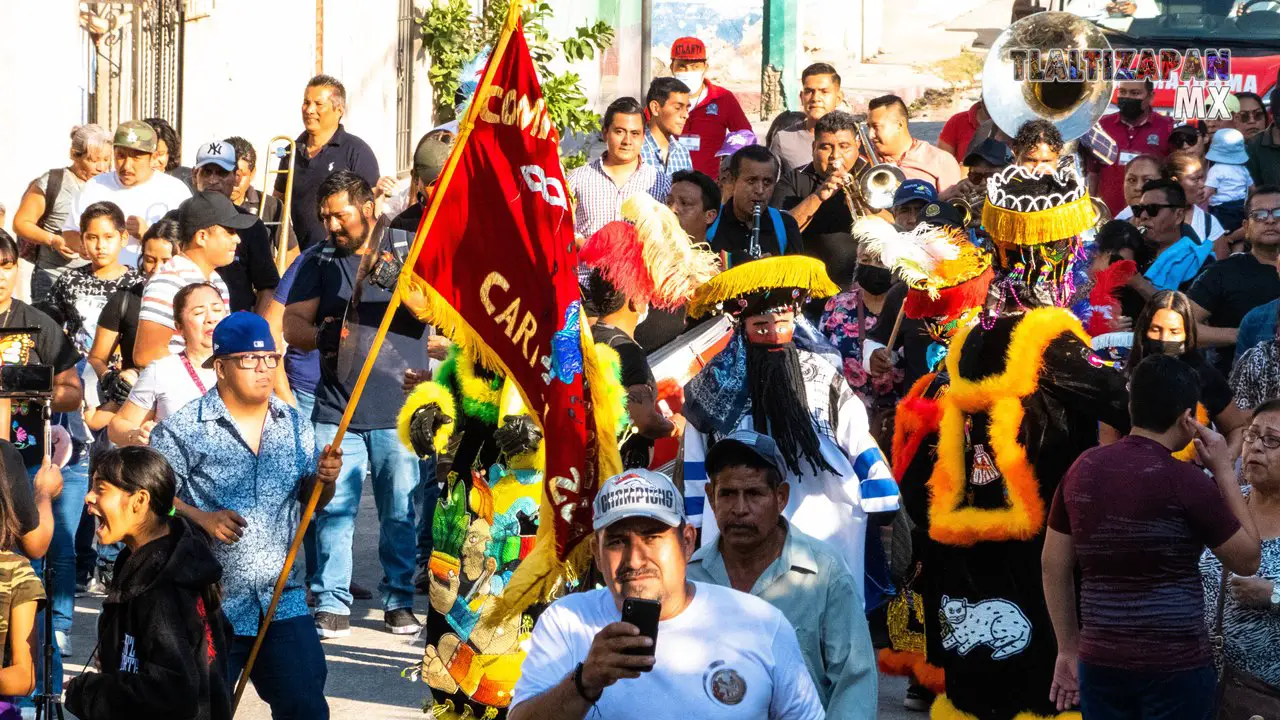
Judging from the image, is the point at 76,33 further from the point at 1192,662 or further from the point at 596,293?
the point at 1192,662

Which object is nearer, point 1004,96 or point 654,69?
point 1004,96

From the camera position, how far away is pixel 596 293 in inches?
296

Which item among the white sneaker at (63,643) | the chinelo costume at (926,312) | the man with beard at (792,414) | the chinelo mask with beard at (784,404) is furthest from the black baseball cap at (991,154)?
the white sneaker at (63,643)

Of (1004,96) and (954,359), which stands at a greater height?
(1004,96)

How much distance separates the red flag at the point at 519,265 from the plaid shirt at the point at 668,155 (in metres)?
5.67

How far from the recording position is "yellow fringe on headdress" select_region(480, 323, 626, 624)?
6086mm

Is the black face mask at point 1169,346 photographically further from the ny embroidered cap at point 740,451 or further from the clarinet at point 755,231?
the ny embroidered cap at point 740,451

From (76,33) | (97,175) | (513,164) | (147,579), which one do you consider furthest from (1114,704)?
(76,33)

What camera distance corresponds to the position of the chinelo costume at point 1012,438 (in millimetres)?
6668

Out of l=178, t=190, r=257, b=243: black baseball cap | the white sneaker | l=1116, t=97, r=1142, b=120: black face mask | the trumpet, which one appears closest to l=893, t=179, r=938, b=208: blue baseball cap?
the trumpet

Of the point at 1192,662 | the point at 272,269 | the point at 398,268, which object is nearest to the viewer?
the point at 1192,662

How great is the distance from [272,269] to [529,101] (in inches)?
192

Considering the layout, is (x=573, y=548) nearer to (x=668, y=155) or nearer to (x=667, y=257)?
(x=667, y=257)

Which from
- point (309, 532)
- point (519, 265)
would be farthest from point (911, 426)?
point (309, 532)
